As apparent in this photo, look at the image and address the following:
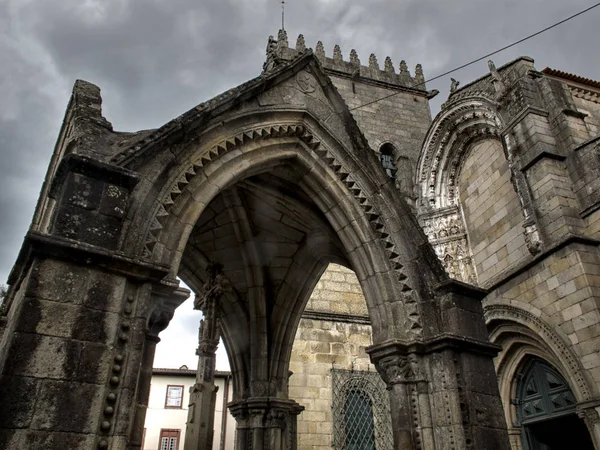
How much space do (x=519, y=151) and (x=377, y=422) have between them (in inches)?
267

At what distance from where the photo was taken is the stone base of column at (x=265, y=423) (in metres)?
7.84

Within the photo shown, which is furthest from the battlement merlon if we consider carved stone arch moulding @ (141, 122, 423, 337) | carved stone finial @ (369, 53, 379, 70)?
carved stone arch moulding @ (141, 122, 423, 337)

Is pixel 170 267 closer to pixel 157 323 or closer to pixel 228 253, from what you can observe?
pixel 157 323

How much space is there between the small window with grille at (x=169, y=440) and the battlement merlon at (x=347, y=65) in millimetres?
18727

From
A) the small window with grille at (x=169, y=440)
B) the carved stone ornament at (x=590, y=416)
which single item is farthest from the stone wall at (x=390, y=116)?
the small window with grille at (x=169, y=440)

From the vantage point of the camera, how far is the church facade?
419 centimetres

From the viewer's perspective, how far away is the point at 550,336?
9.12m

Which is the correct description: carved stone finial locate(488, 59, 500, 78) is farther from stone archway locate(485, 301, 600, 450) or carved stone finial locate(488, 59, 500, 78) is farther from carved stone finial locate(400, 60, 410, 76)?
carved stone finial locate(400, 60, 410, 76)

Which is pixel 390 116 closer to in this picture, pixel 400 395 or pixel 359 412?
pixel 359 412

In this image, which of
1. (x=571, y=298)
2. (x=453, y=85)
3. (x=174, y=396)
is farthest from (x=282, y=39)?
(x=174, y=396)

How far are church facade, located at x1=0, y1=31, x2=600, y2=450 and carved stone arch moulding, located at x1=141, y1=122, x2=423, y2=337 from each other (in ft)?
0.08

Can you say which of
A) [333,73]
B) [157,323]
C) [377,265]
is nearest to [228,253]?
[377,265]

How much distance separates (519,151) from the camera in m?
10.6

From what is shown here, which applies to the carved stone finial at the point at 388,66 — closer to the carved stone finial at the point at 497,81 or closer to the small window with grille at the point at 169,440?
the carved stone finial at the point at 497,81
